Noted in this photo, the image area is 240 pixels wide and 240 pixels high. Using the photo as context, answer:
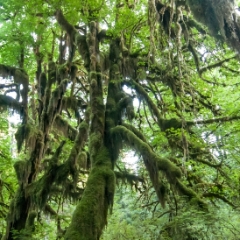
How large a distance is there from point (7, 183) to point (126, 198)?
19.2 ft

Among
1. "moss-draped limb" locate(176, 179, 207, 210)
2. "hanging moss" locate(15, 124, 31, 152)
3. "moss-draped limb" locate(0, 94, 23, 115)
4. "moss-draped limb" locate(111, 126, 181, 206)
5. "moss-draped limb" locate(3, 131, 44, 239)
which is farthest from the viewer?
"moss-draped limb" locate(0, 94, 23, 115)

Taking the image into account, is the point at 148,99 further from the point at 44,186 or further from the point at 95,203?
the point at 44,186

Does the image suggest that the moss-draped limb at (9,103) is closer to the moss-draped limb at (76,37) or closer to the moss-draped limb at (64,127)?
the moss-draped limb at (64,127)

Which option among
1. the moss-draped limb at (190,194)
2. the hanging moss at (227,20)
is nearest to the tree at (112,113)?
the moss-draped limb at (190,194)

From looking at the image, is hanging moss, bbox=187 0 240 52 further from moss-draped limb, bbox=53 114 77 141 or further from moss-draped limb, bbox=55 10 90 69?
moss-draped limb, bbox=53 114 77 141

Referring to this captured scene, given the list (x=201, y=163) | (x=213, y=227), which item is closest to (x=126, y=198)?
Answer: (x=201, y=163)

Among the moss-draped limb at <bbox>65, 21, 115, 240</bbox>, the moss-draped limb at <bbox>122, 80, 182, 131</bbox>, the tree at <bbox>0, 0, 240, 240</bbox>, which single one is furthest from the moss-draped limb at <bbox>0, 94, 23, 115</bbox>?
the moss-draped limb at <bbox>122, 80, 182, 131</bbox>

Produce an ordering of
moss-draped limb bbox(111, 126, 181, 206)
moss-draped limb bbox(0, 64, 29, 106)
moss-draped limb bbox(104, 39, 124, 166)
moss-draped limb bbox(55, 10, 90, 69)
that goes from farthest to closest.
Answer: moss-draped limb bbox(0, 64, 29, 106) → moss-draped limb bbox(55, 10, 90, 69) → moss-draped limb bbox(104, 39, 124, 166) → moss-draped limb bbox(111, 126, 181, 206)

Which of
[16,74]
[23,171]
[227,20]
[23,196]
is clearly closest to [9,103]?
[16,74]

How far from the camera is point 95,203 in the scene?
616 cm

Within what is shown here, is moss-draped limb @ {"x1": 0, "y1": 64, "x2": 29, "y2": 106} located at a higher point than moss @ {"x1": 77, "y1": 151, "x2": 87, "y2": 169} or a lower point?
higher

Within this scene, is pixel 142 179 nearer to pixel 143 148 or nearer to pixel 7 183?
pixel 143 148

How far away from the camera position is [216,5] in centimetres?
384

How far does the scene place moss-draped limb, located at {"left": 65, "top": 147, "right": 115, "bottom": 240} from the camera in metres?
5.68
